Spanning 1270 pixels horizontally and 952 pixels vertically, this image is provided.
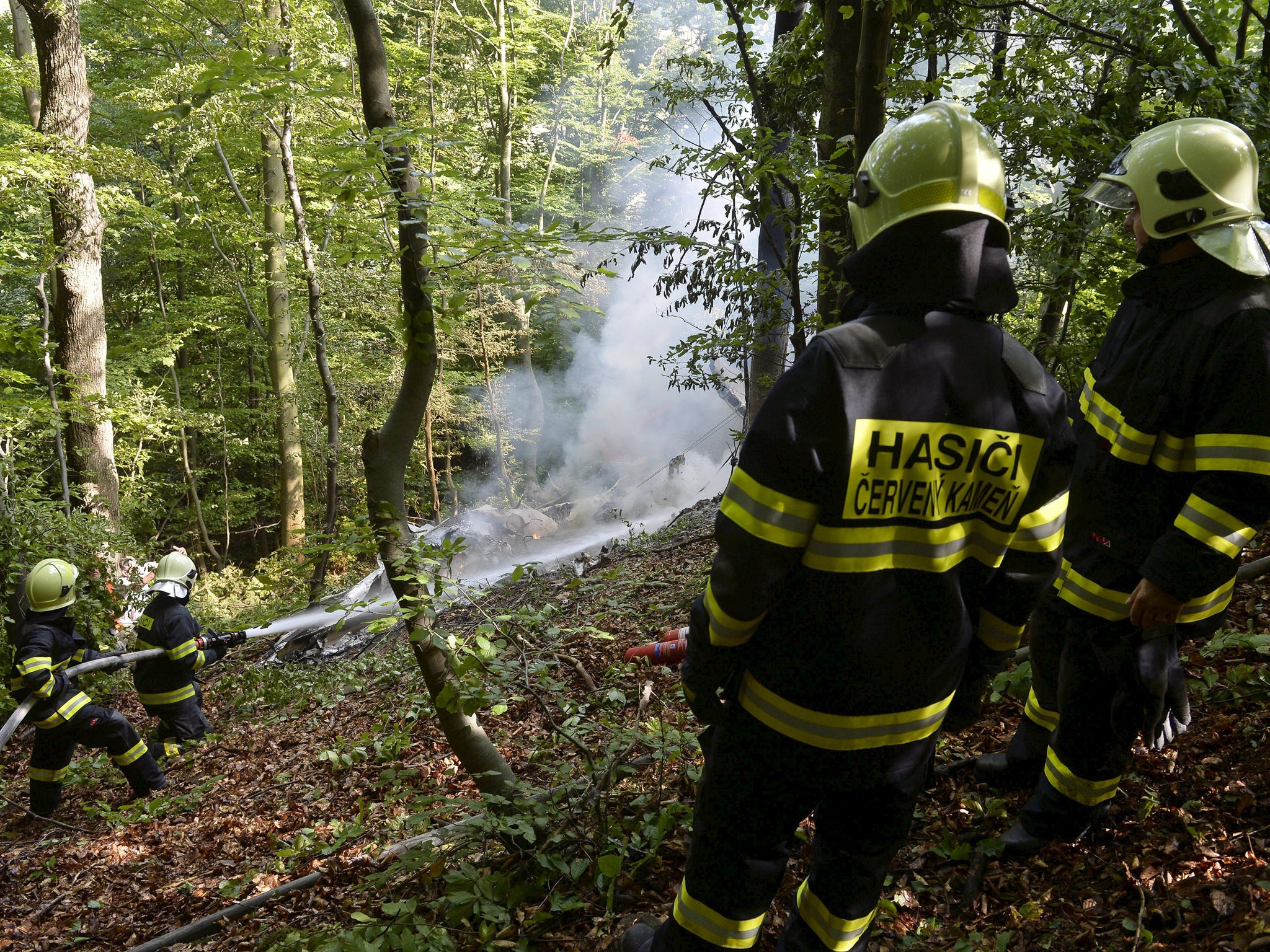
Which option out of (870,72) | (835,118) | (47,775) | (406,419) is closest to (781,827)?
(406,419)

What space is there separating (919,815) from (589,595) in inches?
180

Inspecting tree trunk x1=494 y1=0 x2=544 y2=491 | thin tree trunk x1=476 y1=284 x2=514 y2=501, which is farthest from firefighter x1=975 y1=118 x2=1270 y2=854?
thin tree trunk x1=476 y1=284 x2=514 y2=501

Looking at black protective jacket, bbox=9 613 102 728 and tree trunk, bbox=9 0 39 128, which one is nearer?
black protective jacket, bbox=9 613 102 728

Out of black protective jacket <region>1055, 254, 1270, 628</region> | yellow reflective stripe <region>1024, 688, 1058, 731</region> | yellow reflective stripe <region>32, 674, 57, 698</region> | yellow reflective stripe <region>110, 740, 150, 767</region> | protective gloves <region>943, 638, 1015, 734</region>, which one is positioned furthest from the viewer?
yellow reflective stripe <region>110, 740, 150, 767</region>

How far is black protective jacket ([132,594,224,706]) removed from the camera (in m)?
6.58

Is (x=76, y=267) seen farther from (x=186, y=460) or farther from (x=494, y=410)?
(x=494, y=410)

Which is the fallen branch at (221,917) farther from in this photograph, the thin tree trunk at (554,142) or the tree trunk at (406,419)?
the thin tree trunk at (554,142)

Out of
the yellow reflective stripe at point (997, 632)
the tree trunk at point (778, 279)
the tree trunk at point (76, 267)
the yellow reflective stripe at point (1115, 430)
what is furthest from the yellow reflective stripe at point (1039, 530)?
the tree trunk at point (76, 267)

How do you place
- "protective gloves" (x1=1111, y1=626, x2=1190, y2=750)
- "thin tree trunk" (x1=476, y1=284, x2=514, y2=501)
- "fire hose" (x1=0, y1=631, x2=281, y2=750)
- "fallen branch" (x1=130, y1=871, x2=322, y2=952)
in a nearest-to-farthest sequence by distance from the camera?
"protective gloves" (x1=1111, y1=626, x2=1190, y2=750), "fallen branch" (x1=130, y1=871, x2=322, y2=952), "fire hose" (x1=0, y1=631, x2=281, y2=750), "thin tree trunk" (x1=476, y1=284, x2=514, y2=501)

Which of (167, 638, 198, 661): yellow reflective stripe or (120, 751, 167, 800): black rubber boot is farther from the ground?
(167, 638, 198, 661): yellow reflective stripe

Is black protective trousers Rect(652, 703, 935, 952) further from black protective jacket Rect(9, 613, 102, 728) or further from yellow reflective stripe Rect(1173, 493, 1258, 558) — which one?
black protective jacket Rect(9, 613, 102, 728)

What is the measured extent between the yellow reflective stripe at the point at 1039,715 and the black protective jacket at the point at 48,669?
21.4ft

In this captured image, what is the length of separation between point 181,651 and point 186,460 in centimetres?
1280

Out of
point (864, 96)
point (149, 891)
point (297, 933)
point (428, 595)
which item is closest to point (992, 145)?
point (864, 96)
